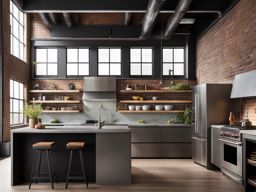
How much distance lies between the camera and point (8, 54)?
29.6ft

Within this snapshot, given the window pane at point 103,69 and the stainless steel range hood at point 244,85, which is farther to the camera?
the window pane at point 103,69

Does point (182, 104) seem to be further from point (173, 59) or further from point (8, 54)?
point (8, 54)

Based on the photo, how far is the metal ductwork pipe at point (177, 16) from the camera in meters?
7.06

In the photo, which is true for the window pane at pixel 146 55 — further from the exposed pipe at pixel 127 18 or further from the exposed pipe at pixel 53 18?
the exposed pipe at pixel 53 18

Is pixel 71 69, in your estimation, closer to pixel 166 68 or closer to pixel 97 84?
pixel 97 84

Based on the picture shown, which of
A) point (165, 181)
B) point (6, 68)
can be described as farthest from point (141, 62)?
point (165, 181)

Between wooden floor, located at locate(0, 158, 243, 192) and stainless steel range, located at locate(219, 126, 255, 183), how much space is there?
195mm

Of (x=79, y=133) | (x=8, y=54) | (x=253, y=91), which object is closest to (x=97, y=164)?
(x=79, y=133)

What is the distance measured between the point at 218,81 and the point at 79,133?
3.89 m

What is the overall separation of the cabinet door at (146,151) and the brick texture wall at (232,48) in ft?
7.45

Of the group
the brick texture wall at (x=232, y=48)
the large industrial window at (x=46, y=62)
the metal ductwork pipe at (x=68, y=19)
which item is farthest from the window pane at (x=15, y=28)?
the brick texture wall at (x=232, y=48)

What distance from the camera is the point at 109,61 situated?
10.8 metres

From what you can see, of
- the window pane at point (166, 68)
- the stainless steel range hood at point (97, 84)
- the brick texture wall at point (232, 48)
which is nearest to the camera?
the brick texture wall at point (232, 48)

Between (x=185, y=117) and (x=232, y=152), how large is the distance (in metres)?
3.82
